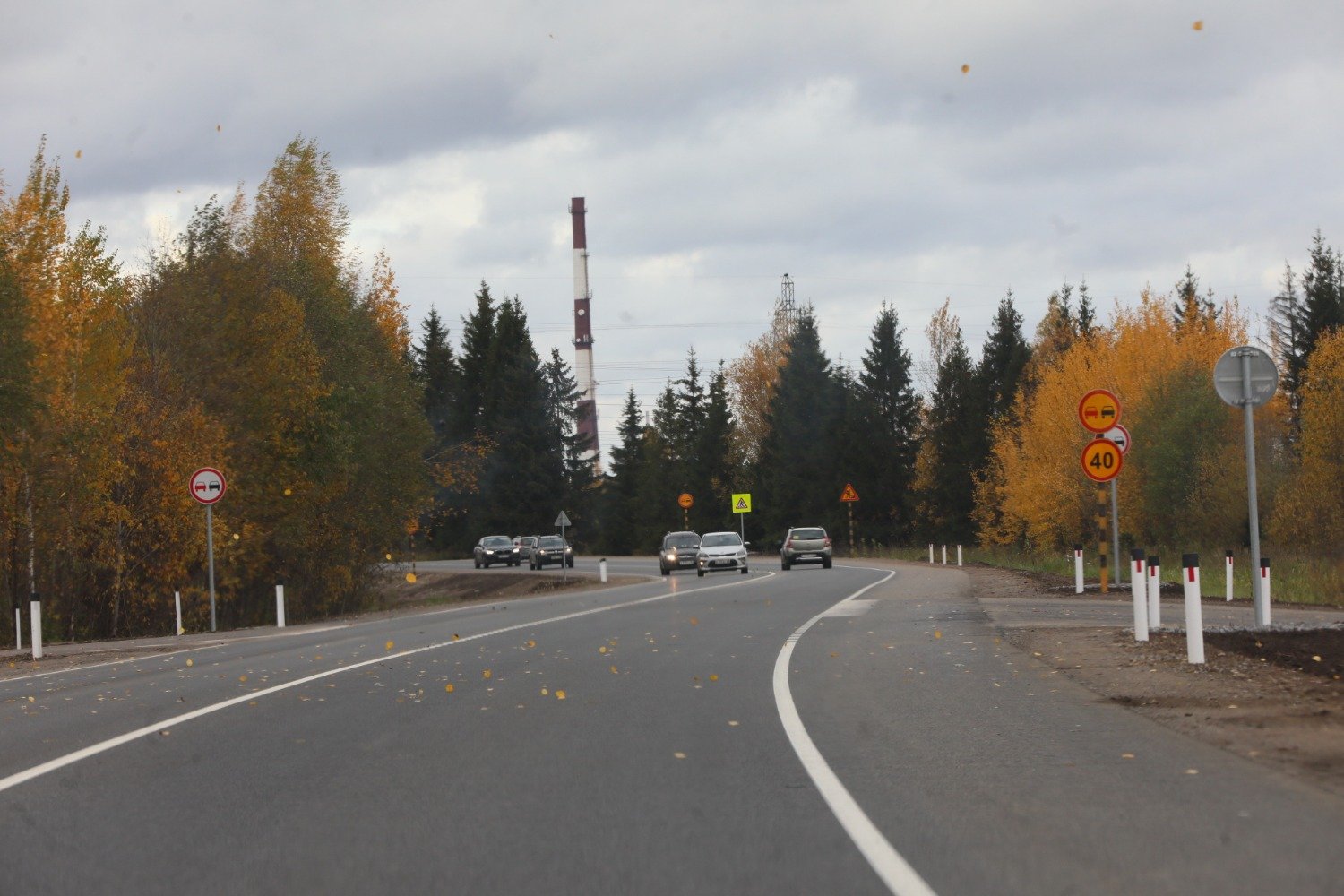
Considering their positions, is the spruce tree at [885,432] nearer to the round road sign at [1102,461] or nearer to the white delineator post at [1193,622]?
the round road sign at [1102,461]

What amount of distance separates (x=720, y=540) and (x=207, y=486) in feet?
85.4

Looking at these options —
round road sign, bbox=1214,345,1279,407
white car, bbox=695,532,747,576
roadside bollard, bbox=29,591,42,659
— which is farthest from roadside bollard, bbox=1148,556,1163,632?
white car, bbox=695,532,747,576

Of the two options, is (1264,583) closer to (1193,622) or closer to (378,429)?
(1193,622)

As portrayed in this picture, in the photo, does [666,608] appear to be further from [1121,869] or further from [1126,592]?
[1121,869]

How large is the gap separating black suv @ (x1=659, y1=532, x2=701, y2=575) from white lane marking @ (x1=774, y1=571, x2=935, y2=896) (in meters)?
43.9

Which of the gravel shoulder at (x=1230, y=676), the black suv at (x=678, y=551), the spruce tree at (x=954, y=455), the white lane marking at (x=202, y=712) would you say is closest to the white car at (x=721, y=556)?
the black suv at (x=678, y=551)

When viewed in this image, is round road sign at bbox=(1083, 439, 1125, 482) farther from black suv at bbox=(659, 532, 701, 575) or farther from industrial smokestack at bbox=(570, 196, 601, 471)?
industrial smokestack at bbox=(570, 196, 601, 471)

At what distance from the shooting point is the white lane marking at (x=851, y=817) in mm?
5680

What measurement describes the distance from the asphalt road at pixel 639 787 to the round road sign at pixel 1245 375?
4.14m

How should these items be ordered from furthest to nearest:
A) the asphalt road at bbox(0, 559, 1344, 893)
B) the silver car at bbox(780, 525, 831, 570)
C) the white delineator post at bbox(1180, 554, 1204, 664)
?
the silver car at bbox(780, 525, 831, 570) < the white delineator post at bbox(1180, 554, 1204, 664) < the asphalt road at bbox(0, 559, 1344, 893)

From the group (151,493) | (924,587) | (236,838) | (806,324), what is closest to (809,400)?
(806,324)

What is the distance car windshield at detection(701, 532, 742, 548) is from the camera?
51.9 metres

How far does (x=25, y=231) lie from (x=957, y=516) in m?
59.1

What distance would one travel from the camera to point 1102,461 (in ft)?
77.4
